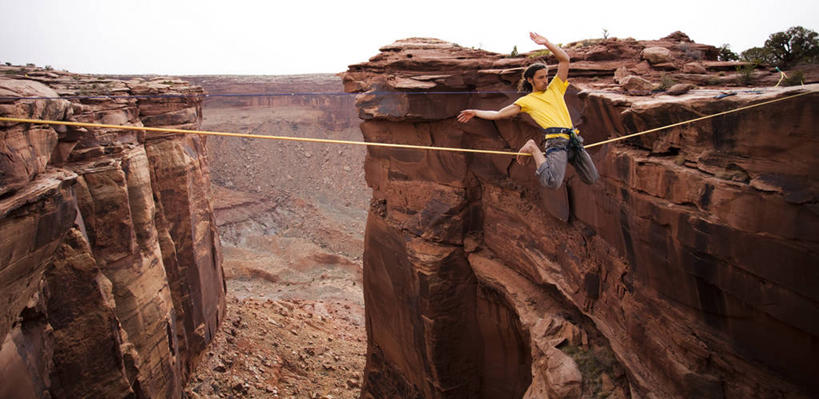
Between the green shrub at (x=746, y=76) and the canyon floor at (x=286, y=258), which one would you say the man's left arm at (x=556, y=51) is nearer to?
the green shrub at (x=746, y=76)

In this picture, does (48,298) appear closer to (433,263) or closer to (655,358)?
(433,263)

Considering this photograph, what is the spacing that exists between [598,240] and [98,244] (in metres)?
10.9

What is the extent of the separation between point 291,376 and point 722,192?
14910mm

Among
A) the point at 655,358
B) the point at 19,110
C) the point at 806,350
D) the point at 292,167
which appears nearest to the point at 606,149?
the point at 655,358

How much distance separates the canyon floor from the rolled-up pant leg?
1235 centimetres

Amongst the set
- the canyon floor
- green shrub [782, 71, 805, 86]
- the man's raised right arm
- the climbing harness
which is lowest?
the canyon floor

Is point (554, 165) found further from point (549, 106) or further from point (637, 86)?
point (637, 86)

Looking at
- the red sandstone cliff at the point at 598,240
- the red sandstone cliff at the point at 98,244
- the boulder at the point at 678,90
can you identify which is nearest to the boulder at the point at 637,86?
the red sandstone cliff at the point at 598,240

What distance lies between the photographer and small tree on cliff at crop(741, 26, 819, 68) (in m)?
7.21

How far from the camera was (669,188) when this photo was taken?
5777 mm

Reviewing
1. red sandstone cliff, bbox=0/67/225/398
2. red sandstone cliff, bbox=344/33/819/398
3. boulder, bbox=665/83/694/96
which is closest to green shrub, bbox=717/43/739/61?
red sandstone cliff, bbox=344/33/819/398

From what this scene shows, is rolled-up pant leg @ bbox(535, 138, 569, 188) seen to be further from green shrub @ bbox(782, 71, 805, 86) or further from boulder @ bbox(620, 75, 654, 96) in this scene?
green shrub @ bbox(782, 71, 805, 86)

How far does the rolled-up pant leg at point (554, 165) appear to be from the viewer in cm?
626

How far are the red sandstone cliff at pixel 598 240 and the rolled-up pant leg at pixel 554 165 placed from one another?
0.87 m
